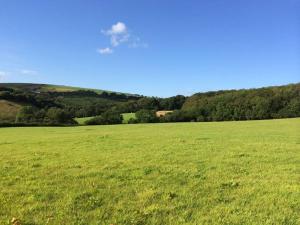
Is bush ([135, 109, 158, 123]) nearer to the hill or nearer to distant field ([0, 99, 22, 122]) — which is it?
the hill

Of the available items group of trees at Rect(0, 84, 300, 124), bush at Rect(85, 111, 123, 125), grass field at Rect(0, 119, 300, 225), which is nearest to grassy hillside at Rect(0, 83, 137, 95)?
group of trees at Rect(0, 84, 300, 124)

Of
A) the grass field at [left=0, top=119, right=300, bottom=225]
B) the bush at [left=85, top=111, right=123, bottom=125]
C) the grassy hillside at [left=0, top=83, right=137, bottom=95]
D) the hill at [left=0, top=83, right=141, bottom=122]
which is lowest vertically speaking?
the grass field at [left=0, top=119, right=300, bottom=225]

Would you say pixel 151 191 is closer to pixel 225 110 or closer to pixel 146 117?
pixel 225 110

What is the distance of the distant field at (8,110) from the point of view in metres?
98.5

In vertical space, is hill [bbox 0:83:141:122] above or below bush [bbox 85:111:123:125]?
above

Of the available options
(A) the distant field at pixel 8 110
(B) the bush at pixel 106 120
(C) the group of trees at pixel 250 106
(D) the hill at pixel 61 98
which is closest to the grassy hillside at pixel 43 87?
(D) the hill at pixel 61 98

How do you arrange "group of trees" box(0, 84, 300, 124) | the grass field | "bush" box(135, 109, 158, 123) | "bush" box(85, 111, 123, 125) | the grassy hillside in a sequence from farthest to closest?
the grassy hillside, "bush" box(135, 109, 158, 123), "bush" box(85, 111, 123, 125), "group of trees" box(0, 84, 300, 124), the grass field

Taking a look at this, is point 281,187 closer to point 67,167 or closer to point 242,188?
point 242,188

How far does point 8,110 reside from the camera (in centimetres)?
11025

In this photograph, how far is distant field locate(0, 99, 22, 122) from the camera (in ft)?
323

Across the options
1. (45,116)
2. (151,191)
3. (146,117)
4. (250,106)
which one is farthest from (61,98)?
(151,191)

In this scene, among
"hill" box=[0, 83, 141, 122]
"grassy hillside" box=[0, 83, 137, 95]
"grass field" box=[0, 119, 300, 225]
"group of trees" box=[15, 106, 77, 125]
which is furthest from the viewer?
"grassy hillside" box=[0, 83, 137, 95]

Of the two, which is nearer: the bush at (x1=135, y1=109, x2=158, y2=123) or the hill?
the bush at (x1=135, y1=109, x2=158, y2=123)

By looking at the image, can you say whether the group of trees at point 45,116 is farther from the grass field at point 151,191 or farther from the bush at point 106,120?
the grass field at point 151,191
